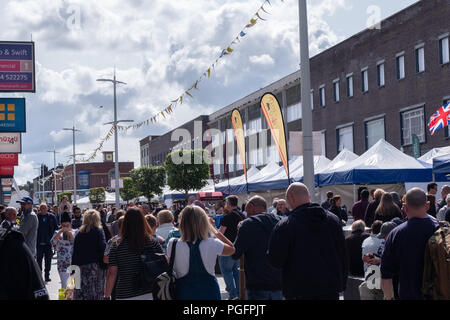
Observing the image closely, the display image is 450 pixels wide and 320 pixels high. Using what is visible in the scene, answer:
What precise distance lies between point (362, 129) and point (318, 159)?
1590 cm

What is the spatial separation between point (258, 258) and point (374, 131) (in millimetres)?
33373

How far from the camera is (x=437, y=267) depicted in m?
5.46

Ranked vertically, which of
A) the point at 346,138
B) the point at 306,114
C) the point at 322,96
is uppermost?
the point at 322,96

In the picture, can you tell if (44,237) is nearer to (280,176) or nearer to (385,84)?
(280,176)

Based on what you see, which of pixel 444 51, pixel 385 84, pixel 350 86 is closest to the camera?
pixel 444 51

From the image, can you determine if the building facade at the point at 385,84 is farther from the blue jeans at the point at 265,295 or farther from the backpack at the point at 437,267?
the backpack at the point at 437,267

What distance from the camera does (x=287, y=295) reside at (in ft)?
19.2

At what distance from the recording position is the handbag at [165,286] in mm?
6234

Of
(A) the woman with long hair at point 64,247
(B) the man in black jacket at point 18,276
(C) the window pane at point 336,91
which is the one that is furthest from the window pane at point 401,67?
(B) the man in black jacket at point 18,276

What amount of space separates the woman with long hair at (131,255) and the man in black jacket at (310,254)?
150cm

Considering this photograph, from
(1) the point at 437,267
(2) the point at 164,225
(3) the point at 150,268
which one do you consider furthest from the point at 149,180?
(1) the point at 437,267

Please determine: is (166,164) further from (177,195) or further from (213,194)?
(213,194)

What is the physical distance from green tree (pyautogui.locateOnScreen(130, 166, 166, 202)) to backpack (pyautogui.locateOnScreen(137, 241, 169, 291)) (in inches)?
2354

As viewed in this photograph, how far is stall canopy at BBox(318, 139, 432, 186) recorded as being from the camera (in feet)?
64.8
